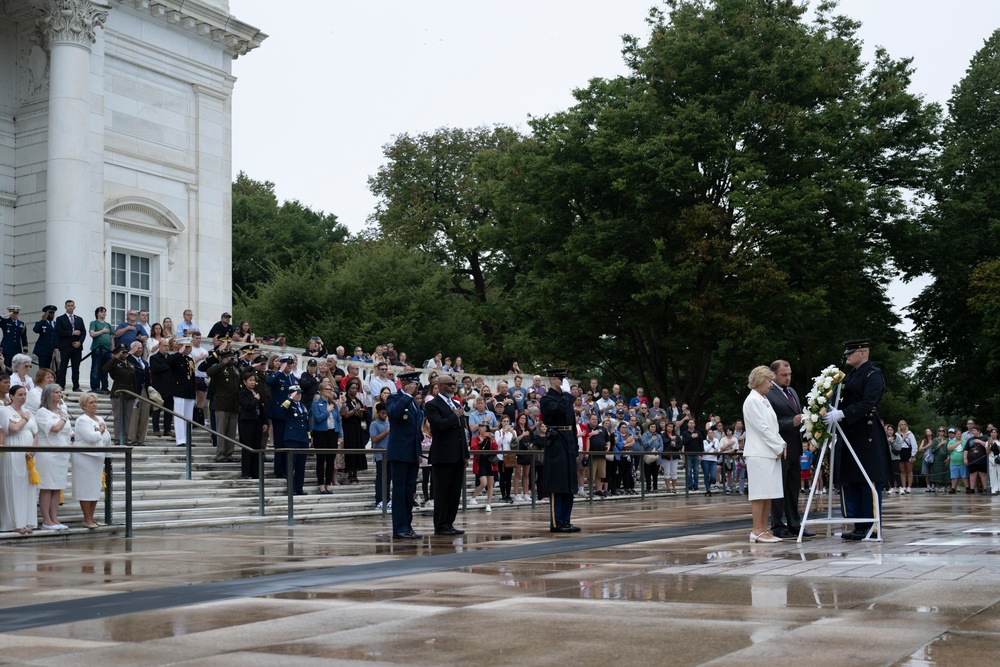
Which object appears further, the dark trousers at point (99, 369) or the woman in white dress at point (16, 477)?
the dark trousers at point (99, 369)

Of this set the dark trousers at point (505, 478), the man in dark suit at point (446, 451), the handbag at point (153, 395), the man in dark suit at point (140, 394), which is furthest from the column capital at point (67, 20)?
the man in dark suit at point (446, 451)

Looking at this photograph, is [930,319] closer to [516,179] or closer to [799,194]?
[799,194]

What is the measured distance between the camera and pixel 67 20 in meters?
31.1

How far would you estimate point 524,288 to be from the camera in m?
46.5

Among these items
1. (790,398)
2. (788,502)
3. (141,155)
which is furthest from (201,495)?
(141,155)

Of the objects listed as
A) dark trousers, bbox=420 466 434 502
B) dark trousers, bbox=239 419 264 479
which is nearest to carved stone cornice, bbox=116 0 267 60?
dark trousers, bbox=239 419 264 479

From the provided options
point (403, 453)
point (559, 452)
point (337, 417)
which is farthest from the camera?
point (337, 417)

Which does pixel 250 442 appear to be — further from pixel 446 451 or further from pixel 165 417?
pixel 446 451

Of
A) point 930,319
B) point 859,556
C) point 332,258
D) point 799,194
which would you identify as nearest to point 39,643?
point 859,556

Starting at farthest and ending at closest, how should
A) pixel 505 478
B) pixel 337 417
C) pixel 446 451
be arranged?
pixel 505 478 < pixel 337 417 < pixel 446 451

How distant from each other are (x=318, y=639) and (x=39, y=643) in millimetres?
1489

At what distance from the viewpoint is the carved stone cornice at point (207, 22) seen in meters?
35.3

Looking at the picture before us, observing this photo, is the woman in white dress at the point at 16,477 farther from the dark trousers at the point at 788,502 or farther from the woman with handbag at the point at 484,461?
the dark trousers at the point at 788,502

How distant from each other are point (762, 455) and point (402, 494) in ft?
14.3
